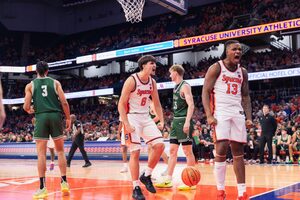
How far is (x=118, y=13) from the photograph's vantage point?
35531 millimetres

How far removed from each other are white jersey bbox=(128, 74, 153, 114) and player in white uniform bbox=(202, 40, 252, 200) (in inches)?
44.9

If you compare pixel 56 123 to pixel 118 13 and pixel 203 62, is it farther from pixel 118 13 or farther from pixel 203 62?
pixel 118 13

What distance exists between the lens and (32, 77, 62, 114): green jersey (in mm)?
6086

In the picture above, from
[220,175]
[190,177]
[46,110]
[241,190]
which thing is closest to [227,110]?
[220,175]

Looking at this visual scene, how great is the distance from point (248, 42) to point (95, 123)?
12161 mm

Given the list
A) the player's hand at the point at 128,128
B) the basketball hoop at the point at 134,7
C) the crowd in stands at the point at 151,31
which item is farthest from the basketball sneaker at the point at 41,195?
the crowd in stands at the point at 151,31

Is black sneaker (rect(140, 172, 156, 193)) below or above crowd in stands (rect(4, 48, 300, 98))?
below

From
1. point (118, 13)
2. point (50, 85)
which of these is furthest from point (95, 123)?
point (50, 85)

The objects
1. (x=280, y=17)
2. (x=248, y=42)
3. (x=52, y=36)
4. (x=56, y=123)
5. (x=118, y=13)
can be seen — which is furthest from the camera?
(x=52, y=36)

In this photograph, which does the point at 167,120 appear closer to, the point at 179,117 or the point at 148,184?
the point at 179,117

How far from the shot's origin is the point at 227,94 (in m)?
4.88

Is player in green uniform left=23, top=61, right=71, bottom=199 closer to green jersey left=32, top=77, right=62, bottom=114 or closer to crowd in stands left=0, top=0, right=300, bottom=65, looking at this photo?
green jersey left=32, top=77, right=62, bottom=114

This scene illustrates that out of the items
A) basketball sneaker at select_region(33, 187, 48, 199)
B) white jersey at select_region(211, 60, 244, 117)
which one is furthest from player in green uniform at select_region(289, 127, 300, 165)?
basketball sneaker at select_region(33, 187, 48, 199)

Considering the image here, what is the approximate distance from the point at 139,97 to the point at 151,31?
2675 centimetres
